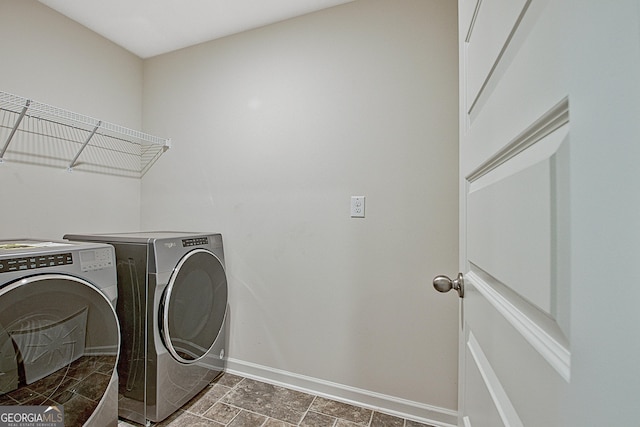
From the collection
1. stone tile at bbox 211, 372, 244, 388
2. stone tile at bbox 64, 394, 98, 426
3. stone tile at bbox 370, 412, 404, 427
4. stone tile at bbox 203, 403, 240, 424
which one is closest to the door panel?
stone tile at bbox 370, 412, 404, 427

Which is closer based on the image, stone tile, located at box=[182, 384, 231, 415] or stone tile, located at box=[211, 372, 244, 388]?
stone tile, located at box=[182, 384, 231, 415]

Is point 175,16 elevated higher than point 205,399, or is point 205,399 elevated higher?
point 175,16

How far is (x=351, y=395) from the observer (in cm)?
170

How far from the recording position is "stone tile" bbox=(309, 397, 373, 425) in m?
1.57

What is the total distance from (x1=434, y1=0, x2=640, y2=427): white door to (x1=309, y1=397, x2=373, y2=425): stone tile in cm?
118

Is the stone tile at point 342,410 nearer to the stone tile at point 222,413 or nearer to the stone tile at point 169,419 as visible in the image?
the stone tile at point 222,413

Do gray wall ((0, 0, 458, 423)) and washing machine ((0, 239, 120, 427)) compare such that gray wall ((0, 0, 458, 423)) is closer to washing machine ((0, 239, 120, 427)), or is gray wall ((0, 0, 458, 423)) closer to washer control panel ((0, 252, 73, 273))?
washing machine ((0, 239, 120, 427))

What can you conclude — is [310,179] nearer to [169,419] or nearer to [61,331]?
[61,331]

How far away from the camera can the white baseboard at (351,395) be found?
1.54 meters

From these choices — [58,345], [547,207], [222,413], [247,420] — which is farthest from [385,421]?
[547,207]

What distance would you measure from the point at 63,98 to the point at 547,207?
262 cm

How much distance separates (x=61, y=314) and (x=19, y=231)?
1.04m

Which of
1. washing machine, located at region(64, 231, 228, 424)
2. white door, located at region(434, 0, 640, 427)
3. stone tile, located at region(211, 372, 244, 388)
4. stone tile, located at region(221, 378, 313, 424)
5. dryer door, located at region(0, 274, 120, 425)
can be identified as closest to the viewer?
white door, located at region(434, 0, 640, 427)

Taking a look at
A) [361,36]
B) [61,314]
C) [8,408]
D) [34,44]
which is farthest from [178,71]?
[8,408]
